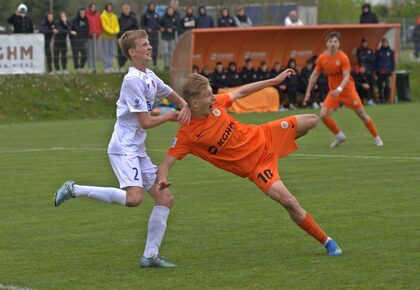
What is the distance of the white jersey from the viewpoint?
906 cm

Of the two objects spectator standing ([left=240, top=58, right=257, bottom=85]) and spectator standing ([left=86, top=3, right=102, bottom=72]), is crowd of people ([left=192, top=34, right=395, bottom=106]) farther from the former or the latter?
spectator standing ([left=86, top=3, right=102, bottom=72])

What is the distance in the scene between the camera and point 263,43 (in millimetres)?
36281

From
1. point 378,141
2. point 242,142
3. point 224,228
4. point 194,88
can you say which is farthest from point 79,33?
point 194,88

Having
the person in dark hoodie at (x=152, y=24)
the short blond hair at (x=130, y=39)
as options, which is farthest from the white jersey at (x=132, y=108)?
the person in dark hoodie at (x=152, y=24)

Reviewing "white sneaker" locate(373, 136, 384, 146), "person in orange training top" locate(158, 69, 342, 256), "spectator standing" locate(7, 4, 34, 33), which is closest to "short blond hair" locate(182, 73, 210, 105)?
"person in orange training top" locate(158, 69, 342, 256)

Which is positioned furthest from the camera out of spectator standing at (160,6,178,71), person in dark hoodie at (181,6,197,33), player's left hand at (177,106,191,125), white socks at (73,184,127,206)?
person in dark hoodie at (181,6,197,33)

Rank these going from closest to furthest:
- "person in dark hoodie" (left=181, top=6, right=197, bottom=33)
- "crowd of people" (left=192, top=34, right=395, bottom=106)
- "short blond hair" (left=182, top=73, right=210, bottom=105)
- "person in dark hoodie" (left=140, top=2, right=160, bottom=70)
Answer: "short blond hair" (left=182, top=73, right=210, bottom=105)
"crowd of people" (left=192, top=34, right=395, bottom=106)
"person in dark hoodie" (left=140, top=2, right=160, bottom=70)
"person in dark hoodie" (left=181, top=6, right=197, bottom=33)

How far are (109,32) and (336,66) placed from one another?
13922mm

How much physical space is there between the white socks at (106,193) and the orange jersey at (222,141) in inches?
22.1

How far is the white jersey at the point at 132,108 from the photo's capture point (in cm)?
906

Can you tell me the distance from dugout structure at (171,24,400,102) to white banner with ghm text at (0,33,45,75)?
4222mm

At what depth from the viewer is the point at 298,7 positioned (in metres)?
55.3

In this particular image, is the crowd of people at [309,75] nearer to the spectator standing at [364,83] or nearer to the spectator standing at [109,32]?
the spectator standing at [364,83]

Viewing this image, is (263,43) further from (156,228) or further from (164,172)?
(164,172)
